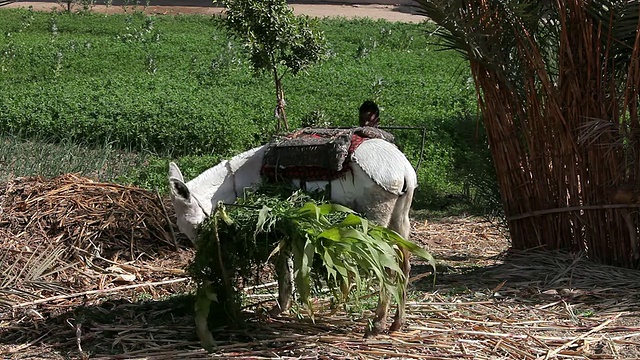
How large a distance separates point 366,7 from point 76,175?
17.9 m

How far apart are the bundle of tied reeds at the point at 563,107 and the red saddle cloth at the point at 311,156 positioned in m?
1.73

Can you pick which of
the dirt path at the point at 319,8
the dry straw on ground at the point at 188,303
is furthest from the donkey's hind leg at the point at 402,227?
the dirt path at the point at 319,8

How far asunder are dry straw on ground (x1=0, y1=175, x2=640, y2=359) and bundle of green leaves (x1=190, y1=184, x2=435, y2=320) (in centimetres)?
33

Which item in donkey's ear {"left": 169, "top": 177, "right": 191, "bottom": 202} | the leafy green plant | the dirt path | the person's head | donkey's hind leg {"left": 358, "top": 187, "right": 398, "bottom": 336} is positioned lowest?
donkey's hind leg {"left": 358, "top": 187, "right": 398, "bottom": 336}

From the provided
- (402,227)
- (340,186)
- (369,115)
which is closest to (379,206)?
(340,186)

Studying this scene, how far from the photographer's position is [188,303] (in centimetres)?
616

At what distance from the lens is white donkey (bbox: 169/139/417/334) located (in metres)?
5.87

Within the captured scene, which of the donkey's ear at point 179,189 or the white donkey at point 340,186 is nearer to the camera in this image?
the donkey's ear at point 179,189

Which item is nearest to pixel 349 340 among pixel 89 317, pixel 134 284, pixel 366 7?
pixel 89 317

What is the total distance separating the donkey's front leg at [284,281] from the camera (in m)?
5.51

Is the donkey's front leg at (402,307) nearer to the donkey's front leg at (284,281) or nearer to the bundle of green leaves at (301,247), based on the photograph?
the bundle of green leaves at (301,247)

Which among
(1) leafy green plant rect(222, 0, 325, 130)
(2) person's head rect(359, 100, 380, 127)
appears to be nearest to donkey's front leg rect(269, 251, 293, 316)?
(2) person's head rect(359, 100, 380, 127)

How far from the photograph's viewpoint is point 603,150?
23.4ft

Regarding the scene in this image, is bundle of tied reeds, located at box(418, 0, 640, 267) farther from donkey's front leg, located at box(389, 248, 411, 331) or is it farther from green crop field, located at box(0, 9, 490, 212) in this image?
donkey's front leg, located at box(389, 248, 411, 331)
